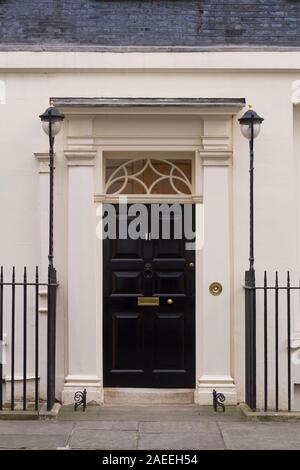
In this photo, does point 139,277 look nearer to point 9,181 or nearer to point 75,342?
point 75,342

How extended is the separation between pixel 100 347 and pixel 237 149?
2858mm

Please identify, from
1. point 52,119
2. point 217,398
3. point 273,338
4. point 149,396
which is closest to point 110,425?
point 149,396

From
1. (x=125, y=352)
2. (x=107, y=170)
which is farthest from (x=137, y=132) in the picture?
(x=125, y=352)

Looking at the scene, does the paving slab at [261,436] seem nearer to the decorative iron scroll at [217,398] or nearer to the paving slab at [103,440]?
the decorative iron scroll at [217,398]

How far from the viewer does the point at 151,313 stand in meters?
10.0

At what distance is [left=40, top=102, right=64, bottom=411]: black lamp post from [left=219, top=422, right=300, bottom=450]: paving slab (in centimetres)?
193

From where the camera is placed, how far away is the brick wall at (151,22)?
396 inches

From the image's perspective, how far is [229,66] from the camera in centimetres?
987

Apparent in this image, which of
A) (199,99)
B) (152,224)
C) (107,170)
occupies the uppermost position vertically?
(199,99)

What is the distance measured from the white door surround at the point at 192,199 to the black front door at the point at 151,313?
150 millimetres

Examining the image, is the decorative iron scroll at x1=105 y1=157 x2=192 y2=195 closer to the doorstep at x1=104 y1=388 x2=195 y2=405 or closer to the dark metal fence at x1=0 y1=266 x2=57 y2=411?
the dark metal fence at x1=0 y1=266 x2=57 y2=411

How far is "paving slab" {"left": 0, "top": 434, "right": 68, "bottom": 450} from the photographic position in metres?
7.86

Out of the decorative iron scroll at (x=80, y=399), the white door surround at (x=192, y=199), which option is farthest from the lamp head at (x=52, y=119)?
the decorative iron scroll at (x=80, y=399)

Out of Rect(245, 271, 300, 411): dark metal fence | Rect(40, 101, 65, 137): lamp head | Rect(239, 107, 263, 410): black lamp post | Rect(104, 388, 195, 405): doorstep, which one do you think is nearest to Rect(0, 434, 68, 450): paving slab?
Rect(104, 388, 195, 405): doorstep
